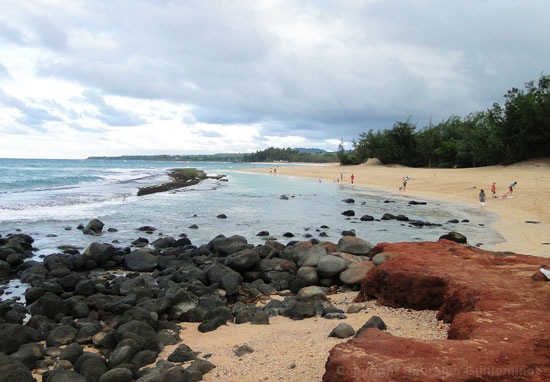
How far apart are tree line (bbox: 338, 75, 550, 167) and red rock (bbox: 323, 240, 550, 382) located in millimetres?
41604

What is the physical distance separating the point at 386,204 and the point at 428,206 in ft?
9.07

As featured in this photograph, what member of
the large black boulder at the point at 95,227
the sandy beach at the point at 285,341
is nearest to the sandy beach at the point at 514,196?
the sandy beach at the point at 285,341

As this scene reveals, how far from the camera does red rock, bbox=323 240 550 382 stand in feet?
10.5

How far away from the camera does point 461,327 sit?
4.39 meters

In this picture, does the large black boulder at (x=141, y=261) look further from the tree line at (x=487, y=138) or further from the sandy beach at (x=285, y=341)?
the tree line at (x=487, y=138)

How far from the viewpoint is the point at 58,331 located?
6.25m

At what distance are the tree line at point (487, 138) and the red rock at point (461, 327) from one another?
41.6m

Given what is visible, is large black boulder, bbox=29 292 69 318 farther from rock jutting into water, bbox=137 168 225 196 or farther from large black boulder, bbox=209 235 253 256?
rock jutting into water, bbox=137 168 225 196

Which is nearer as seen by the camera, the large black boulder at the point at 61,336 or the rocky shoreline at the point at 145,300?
the rocky shoreline at the point at 145,300

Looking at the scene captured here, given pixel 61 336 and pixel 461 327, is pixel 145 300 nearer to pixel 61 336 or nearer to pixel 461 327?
pixel 61 336

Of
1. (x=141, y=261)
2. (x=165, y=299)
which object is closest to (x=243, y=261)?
(x=165, y=299)

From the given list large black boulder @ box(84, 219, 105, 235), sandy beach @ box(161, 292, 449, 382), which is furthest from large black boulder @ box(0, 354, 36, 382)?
large black boulder @ box(84, 219, 105, 235)

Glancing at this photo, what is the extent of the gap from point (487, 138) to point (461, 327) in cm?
4848

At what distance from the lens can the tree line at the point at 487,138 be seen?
1631 inches
